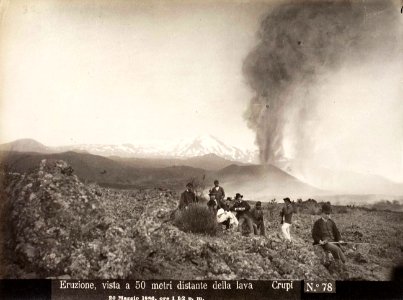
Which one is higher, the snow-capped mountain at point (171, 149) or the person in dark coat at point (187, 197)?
the snow-capped mountain at point (171, 149)

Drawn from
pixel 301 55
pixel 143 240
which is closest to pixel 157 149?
pixel 143 240

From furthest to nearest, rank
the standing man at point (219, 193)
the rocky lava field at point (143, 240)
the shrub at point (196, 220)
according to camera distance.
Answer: the standing man at point (219, 193)
the shrub at point (196, 220)
the rocky lava field at point (143, 240)

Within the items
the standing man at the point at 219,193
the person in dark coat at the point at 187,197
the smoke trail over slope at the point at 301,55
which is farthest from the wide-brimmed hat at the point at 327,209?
the person in dark coat at the point at 187,197

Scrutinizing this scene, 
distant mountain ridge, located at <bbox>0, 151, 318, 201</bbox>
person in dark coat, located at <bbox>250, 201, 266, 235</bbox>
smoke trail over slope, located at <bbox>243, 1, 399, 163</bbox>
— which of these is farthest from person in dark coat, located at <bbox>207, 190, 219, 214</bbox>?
smoke trail over slope, located at <bbox>243, 1, 399, 163</bbox>

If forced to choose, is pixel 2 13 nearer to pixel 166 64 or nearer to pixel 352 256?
pixel 166 64

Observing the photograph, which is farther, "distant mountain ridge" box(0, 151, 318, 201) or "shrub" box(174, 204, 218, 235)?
"distant mountain ridge" box(0, 151, 318, 201)

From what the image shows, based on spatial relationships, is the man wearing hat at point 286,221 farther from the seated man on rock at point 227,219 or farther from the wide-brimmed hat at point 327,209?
the seated man on rock at point 227,219

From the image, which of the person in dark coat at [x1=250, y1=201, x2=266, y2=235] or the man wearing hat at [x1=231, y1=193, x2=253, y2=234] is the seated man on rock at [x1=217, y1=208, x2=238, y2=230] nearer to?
the man wearing hat at [x1=231, y1=193, x2=253, y2=234]
